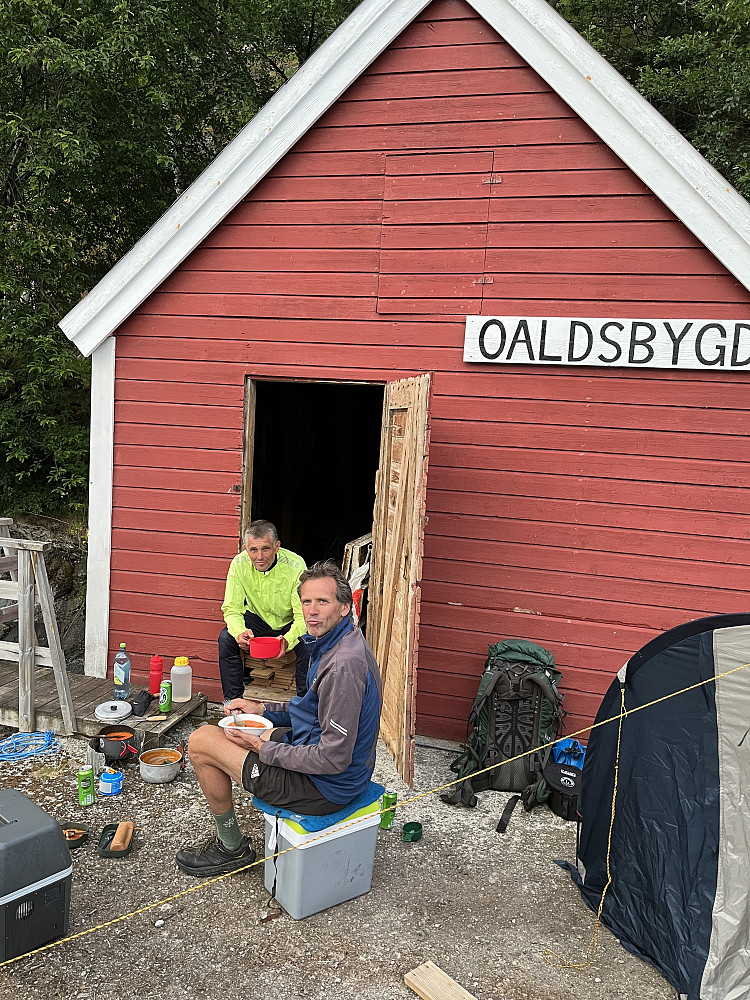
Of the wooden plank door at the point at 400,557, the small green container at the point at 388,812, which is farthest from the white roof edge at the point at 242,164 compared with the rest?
the small green container at the point at 388,812

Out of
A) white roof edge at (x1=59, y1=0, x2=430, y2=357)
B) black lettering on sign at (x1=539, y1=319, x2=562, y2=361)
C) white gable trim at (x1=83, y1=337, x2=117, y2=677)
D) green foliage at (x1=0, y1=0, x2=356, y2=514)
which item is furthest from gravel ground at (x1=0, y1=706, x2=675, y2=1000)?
green foliage at (x1=0, y1=0, x2=356, y2=514)

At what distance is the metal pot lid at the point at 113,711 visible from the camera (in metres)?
5.35

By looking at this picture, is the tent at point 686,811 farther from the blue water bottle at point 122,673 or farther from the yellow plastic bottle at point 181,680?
the blue water bottle at point 122,673

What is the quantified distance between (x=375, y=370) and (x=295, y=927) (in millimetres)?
3693

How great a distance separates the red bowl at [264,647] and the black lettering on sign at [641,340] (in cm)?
319

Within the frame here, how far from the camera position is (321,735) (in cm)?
333

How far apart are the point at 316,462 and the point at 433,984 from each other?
26.3ft

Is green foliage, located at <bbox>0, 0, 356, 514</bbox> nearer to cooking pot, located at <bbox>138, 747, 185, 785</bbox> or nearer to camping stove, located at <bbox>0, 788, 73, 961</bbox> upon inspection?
cooking pot, located at <bbox>138, 747, 185, 785</bbox>

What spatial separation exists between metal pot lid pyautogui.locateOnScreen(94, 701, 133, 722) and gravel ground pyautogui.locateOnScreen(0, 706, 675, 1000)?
726mm

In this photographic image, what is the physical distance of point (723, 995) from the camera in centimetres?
318

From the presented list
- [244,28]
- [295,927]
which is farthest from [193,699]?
[244,28]

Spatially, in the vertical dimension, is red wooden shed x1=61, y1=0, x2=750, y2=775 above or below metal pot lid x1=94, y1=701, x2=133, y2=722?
above

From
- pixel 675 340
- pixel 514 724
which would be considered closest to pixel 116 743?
pixel 514 724

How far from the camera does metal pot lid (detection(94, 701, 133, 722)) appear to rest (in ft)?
17.6
